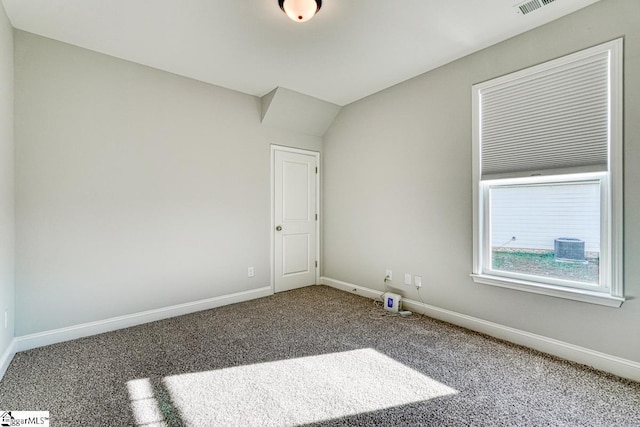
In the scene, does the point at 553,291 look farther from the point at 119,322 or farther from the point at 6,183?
the point at 6,183

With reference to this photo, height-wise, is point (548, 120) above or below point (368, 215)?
above

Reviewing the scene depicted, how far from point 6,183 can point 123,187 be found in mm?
831

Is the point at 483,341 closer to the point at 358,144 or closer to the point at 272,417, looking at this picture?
the point at 272,417

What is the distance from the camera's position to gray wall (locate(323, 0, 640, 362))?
2.07 meters

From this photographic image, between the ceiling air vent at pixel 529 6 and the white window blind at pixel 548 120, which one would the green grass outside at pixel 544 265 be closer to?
the white window blind at pixel 548 120

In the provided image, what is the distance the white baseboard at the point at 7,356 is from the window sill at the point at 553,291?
396 centimetres

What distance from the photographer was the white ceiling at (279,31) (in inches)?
87.5

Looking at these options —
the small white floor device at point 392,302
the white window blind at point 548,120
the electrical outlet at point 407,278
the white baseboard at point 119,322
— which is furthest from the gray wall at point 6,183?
the white window blind at point 548,120

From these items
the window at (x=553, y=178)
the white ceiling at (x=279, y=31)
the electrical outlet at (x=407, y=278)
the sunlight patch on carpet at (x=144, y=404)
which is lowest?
the sunlight patch on carpet at (x=144, y=404)

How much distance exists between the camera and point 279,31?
2.53 metres

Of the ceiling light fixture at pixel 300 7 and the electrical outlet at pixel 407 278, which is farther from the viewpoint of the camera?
the electrical outlet at pixel 407 278

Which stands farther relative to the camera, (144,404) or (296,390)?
(296,390)

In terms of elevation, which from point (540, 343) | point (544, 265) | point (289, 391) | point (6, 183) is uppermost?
point (6, 183)

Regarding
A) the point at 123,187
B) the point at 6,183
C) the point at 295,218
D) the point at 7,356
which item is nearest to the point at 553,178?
the point at 295,218
